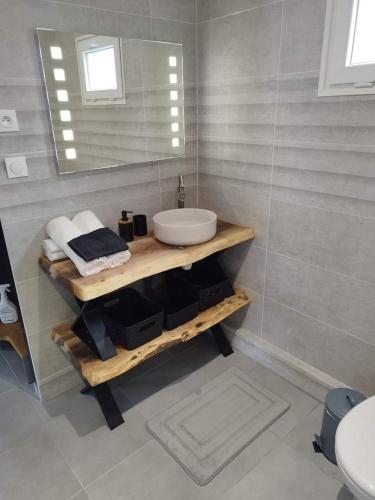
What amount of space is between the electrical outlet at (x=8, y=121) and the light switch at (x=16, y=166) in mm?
118

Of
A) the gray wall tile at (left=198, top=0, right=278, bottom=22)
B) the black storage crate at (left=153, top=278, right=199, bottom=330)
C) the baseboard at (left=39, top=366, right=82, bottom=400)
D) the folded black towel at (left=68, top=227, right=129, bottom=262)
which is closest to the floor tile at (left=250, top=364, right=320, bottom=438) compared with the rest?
the black storage crate at (left=153, top=278, right=199, bottom=330)

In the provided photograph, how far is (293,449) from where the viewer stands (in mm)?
1644

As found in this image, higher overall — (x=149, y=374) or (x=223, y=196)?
(x=223, y=196)

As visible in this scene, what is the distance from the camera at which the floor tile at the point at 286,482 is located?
1449mm

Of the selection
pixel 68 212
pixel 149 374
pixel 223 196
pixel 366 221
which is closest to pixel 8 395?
pixel 149 374

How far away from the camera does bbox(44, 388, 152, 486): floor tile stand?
1605 mm

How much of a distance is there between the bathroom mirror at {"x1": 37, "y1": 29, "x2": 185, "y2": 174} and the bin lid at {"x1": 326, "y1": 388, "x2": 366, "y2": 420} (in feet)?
4.94

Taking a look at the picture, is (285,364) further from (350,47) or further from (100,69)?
(100,69)

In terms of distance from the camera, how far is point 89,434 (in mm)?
1748

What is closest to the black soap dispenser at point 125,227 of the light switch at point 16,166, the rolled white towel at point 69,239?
the rolled white towel at point 69,239

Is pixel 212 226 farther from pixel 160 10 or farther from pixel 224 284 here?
pixel 160 10

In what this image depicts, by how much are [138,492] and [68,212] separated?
129 cm

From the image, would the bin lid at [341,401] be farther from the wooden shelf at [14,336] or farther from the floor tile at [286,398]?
the wooden shelf at [14,336]

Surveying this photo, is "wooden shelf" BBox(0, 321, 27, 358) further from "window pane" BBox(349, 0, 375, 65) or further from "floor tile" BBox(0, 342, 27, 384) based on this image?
"window pane" BBox(349, 0, 375, 65)
